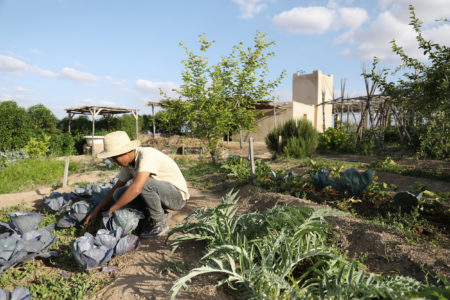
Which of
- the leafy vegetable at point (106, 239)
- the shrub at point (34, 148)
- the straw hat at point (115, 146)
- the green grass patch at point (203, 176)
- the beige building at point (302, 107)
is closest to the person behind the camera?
the leafy vegetable at point (106, 239)

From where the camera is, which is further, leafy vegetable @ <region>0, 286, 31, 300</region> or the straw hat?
the straw hat

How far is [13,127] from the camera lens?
1145cm

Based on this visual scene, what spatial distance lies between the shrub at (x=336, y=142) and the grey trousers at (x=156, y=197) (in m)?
9.31

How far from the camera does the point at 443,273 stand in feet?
5.82

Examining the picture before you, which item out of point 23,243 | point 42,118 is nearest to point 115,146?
point 23,243

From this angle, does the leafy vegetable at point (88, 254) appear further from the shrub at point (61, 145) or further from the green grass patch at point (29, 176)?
the shrub at point (61, 145)

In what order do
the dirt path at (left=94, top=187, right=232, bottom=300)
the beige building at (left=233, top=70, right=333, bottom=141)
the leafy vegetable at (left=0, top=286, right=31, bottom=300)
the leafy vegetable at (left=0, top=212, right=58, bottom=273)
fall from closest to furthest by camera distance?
1. the leafy vegetable at (left=0, top=286, right=31, bottom=300)
2. the dirt path at (left=94, top=187, right=232, bottom=300)
3. the leafy vegetable at (left=0, top=212, right=58, bottom=273)
4. the beige building at (left=233, top=70, right=333, bottom=141)

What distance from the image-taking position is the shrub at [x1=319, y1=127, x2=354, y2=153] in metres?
10.8

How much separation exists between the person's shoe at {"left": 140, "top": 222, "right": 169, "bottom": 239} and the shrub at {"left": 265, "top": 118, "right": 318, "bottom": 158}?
5.96 metres

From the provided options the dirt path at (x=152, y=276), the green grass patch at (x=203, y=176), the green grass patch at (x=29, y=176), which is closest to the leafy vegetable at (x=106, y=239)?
the dirt path at (x=152, y=276)

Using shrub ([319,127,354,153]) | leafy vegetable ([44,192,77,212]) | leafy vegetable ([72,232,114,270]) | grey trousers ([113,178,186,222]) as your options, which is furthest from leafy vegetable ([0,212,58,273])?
shrub ([319,127,354,153])

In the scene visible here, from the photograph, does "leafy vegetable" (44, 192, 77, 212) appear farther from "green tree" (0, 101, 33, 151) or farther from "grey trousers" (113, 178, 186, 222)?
"green tree" (0, 101, 33, 151)

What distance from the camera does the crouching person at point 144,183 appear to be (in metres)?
2.49

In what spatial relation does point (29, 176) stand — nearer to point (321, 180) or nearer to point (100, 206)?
point (100, 206)
